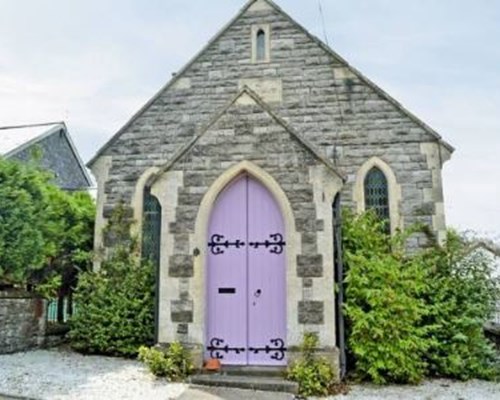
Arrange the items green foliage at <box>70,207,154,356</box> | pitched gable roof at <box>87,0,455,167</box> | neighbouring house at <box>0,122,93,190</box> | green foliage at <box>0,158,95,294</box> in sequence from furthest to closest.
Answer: neighbouring house at <box>0,122,93,190</box> → pitched gable roof at <box>87,0,455,167</box> → green foliage at <box>70,207,154,356</box> → green foliage at <box>0,158,95,294</box>

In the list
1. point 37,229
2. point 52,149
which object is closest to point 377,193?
point 37,229

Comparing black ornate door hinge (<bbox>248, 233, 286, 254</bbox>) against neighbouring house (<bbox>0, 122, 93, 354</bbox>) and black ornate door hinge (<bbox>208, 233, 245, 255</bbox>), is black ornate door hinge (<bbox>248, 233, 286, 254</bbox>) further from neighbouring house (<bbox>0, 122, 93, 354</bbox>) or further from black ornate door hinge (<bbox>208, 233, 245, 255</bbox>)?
neighbouring house (<bbox>0, 122, 93, 354</bbox>)

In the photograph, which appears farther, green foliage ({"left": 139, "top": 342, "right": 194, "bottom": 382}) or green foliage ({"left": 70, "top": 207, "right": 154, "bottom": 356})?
green foliage ({"left": 70, "top": 207, "right": 154, "bottom": 356})

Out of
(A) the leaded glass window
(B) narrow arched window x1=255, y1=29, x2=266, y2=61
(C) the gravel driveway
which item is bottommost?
(C) the gravel driveway

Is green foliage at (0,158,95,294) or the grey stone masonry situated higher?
the grey stone masonry

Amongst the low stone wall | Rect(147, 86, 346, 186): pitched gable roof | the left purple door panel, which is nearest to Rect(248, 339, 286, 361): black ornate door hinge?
the left purple door panel

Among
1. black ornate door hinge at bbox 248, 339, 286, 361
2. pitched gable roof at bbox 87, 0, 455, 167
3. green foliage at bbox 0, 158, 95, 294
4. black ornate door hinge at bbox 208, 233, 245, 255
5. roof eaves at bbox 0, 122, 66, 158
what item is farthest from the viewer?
roof eaves at bbox 0, 122, 66, 158

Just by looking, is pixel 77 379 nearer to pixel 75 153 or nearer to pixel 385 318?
pixel 385 318

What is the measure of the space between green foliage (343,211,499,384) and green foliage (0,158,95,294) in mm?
5421

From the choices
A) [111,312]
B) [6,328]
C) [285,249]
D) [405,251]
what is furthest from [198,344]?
[405,251]

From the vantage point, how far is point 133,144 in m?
10.8

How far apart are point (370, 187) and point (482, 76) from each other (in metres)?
2.85

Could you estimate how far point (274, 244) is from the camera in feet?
24.7

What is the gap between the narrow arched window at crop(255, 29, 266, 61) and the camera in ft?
35.7
